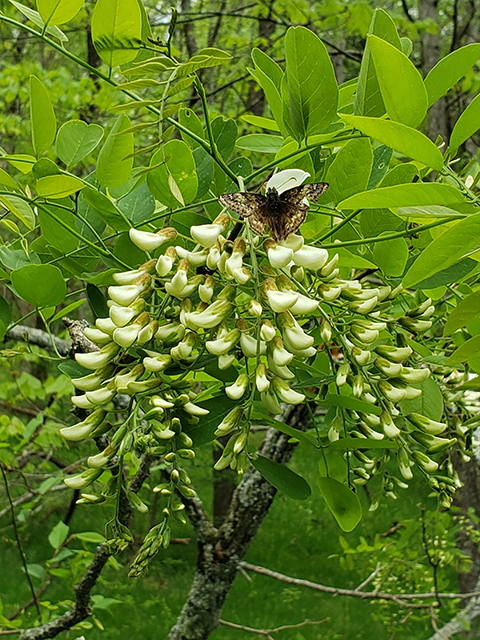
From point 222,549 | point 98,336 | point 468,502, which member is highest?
point 98,336

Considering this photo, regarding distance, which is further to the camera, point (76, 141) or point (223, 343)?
point (76, 141)

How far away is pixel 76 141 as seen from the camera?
0.67 m

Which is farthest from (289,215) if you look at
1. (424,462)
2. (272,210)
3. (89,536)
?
(89,536)

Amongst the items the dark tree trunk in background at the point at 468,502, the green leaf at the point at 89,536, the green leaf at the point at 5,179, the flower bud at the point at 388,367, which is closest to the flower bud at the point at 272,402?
the flower bud at the point at 388,367

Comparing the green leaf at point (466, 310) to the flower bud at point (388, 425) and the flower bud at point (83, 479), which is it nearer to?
the flower bud at point (388, 425)

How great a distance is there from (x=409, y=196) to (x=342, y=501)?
38 cm

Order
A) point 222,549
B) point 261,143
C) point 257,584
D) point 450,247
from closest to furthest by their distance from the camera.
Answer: point 450,247, point 261,143, point 222,549, point 257,584

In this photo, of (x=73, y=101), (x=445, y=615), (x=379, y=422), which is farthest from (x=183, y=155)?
(x=445, y=615)

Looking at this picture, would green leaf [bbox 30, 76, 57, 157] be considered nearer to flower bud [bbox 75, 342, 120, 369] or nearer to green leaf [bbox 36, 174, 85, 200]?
green leaf [bbox 36, 174, 85, 200]

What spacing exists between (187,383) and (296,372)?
0.25 meters

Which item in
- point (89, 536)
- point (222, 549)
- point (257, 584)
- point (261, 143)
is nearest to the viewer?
point (261, 143)

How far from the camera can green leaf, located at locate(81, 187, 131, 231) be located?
0.60 meters

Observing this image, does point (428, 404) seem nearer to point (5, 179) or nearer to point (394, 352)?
point (394, 352)

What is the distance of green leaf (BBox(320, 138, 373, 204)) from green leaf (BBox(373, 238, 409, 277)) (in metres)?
0.09
